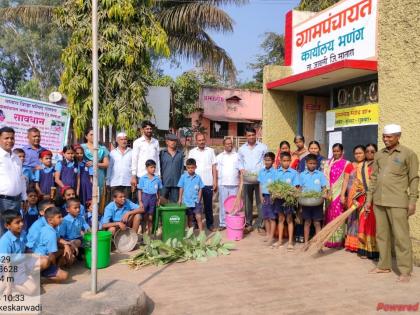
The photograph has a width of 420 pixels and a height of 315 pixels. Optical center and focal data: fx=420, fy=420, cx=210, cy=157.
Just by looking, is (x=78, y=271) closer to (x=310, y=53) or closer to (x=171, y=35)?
(x=310, y=53)

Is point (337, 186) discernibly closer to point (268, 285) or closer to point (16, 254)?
point (268, 285)

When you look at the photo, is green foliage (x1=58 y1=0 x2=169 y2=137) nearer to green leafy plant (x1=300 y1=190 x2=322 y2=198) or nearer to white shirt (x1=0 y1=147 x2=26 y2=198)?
white shirt (x1=0 y1=147 x2=26 y2=198)

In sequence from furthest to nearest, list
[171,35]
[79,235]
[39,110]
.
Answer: [171,35] → [39,110] → [79,235]

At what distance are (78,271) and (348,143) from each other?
5.09 metres

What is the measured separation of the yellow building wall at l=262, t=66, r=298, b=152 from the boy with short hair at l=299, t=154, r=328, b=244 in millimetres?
2718

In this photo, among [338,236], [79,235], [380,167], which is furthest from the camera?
[338,236]

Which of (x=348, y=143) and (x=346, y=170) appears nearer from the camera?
(x=346, y=170)

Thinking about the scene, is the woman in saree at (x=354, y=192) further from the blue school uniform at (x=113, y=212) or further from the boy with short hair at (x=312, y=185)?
the blue school uniform at (x=113, y=212)

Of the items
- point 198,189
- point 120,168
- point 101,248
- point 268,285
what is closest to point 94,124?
point 101,248

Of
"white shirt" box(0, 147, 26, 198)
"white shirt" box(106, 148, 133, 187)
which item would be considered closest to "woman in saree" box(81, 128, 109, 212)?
"white shirt" box(106, 148, 133, 187)

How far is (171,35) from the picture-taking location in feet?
42.4

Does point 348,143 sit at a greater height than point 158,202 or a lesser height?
greater

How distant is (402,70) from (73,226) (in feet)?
16.3

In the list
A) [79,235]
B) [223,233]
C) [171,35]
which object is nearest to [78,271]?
[79,235]
